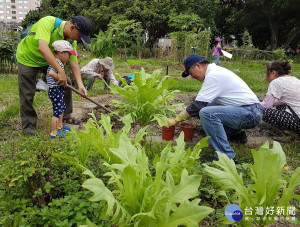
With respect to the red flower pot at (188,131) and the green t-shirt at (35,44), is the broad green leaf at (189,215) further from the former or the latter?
the green t-shirt at (35,44)

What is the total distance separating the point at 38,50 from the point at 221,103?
Result: 2.67m

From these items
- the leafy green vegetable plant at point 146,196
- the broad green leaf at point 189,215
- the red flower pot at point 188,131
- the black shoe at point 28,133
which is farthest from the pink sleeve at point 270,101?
the black shoe at point 28,133

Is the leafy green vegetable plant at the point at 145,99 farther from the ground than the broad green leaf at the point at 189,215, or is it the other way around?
the leafy green vegetable plant at the point at 145,99

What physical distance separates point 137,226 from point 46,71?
3253 mm

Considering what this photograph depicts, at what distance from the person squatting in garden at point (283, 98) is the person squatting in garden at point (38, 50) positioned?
288 cm

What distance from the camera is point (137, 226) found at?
1356 mm

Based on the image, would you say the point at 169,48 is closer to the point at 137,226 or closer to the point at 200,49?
the point at 200,49

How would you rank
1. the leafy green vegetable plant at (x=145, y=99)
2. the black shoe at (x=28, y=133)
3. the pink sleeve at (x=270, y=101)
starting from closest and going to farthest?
the leafy green vegetable plant at (x=145, y=99) → the black shoe at (x=28, y=133) → the pink sleeve at (x=270, y=101)

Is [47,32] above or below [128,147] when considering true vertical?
above

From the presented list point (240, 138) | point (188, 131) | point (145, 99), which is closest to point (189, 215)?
point (145, 99)

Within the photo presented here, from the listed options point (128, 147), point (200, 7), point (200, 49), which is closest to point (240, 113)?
point (128, 147)

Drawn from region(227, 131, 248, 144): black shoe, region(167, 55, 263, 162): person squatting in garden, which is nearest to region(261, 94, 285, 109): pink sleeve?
region(227, 131, 248, 144): black shoe

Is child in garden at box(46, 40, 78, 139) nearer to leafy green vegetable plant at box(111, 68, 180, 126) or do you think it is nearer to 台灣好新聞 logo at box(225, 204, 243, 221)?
leafy green vegetable plant at box(111, 68, 180, 126)

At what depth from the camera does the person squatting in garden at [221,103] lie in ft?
10.2
